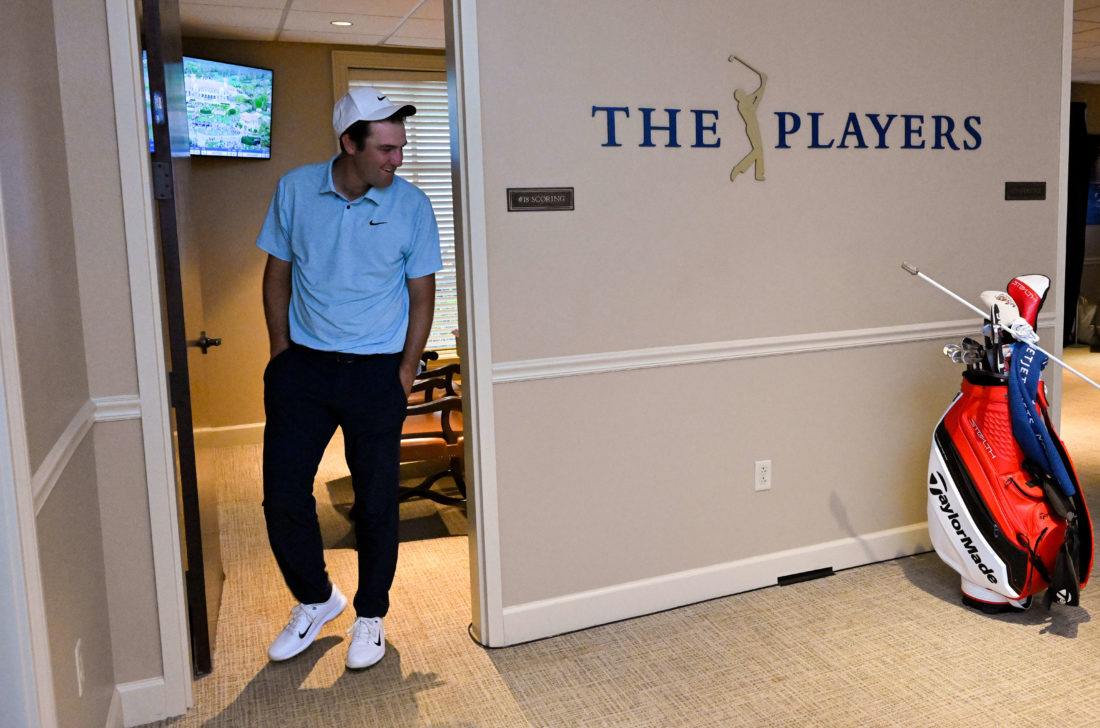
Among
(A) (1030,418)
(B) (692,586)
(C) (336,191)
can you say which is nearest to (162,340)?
(C) (336,191)

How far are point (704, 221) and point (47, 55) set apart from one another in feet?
6.55

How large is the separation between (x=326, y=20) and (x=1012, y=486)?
4206mm

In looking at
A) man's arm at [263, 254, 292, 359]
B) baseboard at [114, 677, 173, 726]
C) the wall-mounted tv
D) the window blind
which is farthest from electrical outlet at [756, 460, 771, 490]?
the wall-mounted tv

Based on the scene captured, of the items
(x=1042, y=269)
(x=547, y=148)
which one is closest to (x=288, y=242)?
(x=547, y=148)

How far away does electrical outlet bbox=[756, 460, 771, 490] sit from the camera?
10.9ft

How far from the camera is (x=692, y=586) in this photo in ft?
10.6

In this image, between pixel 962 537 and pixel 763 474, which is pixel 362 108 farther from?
pixel 962 537

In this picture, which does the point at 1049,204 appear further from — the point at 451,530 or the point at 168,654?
the point at 168,654

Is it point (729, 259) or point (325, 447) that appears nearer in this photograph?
point (325, 447)

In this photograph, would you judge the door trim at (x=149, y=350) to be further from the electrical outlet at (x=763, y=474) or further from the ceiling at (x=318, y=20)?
the ceiling at (x=318, y=20)

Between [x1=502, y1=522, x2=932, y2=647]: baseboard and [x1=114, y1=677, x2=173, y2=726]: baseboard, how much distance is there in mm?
1044

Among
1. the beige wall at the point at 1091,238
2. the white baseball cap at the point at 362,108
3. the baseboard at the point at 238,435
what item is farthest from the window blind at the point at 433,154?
the beige wall at the point at 1091,238

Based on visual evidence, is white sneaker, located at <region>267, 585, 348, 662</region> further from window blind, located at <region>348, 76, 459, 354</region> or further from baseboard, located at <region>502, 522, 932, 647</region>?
window blind, located at <region>348, 76, 459, 354</region>

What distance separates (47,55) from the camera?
2172 millimetres
